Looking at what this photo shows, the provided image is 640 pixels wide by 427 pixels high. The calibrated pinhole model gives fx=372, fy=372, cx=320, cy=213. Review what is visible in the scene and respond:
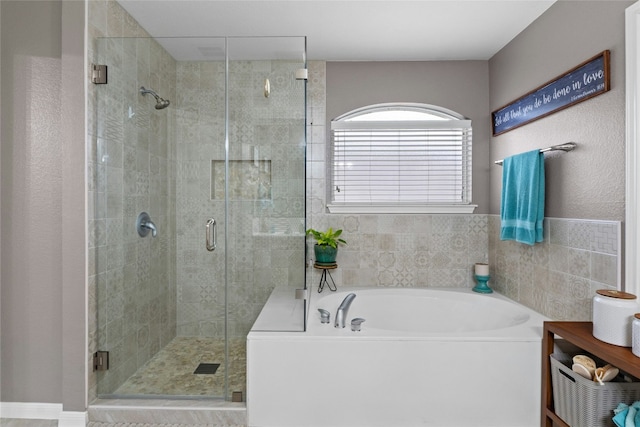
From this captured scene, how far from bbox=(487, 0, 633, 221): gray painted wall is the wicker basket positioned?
73 cm

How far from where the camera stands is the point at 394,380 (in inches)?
73.4

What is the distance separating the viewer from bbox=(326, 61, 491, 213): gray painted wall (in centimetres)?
296

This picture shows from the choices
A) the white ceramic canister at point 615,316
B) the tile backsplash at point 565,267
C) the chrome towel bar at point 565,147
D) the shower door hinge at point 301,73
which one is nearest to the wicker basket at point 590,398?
the white ceramic canister at point 615,316

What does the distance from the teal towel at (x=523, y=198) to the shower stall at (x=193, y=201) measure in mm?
1348

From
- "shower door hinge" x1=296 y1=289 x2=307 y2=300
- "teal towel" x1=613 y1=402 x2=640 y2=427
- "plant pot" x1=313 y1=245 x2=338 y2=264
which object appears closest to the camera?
"teal towel" x1=613 y1=402 x2=640 y2=427

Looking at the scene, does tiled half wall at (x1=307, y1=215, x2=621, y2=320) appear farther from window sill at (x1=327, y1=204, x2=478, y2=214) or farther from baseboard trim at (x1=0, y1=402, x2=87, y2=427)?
baseboard trim at (x1=0, y1=402, x2=87, y2=427)

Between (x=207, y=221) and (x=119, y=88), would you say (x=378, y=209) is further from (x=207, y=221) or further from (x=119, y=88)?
(x=119, y=88)

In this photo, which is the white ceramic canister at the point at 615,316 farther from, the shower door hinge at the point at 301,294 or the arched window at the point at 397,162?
the arched window at the point at 397,162

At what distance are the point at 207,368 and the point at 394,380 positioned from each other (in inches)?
41.3

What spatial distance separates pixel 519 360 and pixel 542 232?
787 millimetres

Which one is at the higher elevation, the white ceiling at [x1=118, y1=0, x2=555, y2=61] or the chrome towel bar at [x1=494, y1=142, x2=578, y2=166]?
the white ceiling at [x1=118, y1=0, x2=555, y2=61]

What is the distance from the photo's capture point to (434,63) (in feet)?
9.71

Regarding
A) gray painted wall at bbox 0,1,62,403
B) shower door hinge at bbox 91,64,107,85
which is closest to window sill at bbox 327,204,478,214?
shower door hinge at bbox 91,64,107,85

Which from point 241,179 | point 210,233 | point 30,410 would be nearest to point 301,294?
point 210,233
